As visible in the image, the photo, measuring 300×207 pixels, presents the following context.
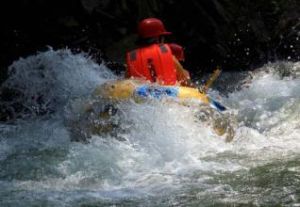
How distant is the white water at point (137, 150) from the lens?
14.6 feet

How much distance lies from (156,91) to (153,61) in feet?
1.91

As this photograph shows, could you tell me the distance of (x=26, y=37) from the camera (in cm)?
927

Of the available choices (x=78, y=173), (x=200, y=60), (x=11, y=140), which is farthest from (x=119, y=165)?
(x=200, y=60)

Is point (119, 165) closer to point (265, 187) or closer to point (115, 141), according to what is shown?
point (115, 141)

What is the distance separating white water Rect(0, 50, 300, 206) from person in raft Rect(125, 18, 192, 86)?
0.64 metres

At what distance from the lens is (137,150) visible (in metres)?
5.50

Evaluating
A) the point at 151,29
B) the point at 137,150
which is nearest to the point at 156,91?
the point at 137,150

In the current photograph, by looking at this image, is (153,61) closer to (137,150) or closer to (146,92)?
(146,92)

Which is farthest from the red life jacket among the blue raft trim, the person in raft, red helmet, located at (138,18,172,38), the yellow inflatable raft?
the blue raft trim

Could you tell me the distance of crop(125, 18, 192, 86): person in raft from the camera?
6418mm

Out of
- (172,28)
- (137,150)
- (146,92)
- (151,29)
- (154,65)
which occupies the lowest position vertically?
(137,150)

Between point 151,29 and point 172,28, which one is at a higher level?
point 172,28

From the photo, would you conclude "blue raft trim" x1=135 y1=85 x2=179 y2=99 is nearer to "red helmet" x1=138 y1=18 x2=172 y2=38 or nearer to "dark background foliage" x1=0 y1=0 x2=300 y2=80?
"red helmet" x1=138 y1=18 x2=172 y2=38

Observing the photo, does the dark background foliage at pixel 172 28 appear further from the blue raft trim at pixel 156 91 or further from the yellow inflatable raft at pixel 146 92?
the blue raft trim at pixel 156 91
